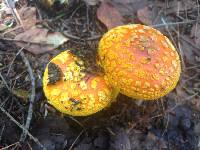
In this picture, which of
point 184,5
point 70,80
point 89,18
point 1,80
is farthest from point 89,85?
point 184,5

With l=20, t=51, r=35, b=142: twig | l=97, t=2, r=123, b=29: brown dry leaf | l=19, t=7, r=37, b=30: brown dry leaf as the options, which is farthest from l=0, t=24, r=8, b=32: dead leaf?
l=97, t=2, r=123, b=29: brown dry leaf

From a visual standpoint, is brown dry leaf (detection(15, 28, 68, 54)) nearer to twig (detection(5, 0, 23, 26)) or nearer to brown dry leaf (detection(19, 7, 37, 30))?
brown dry leaf (detection(19, 7, 37, 30))

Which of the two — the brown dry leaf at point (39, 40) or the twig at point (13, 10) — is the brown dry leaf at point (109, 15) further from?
the twig at point (13, 10)

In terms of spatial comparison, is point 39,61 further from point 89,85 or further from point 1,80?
point 89,85

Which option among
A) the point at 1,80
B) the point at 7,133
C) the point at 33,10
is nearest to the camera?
the point at 7,133

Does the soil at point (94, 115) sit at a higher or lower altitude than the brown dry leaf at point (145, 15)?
lower

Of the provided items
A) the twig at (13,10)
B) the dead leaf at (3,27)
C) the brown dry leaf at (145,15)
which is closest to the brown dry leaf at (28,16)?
the twig at (13,10)
